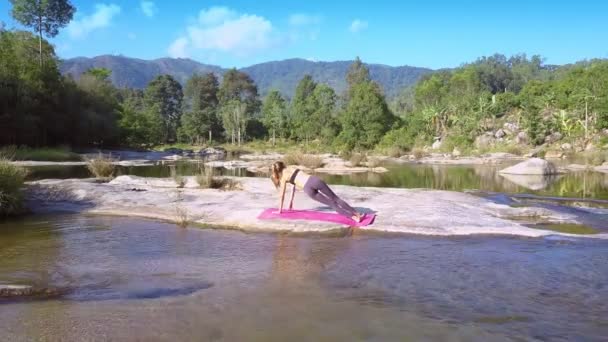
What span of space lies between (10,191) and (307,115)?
68880 millimetres

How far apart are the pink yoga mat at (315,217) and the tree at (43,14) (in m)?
45.3

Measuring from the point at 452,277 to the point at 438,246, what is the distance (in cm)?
176

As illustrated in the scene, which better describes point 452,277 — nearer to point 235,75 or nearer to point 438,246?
point 438,246

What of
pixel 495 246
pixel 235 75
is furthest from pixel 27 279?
pixel 235 75

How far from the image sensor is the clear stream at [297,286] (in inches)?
197

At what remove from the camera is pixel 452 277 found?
678cm

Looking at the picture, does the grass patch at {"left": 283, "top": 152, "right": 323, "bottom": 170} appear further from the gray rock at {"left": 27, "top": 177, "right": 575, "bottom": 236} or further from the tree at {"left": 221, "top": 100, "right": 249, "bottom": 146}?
the tree at {"left": 221, "top": 100, "right": 249, "bottom": 146}

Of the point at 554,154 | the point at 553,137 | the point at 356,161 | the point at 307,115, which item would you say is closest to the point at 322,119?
the point at 307,115

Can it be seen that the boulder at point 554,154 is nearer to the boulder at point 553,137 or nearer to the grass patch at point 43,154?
the boulder at point 553,137

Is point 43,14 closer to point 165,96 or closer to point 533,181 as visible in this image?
point 533,181

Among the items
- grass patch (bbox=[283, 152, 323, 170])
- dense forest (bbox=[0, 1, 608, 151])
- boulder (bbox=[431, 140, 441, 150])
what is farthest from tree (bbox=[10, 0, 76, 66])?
boulder (bbox=[431, 140, 441, 150])

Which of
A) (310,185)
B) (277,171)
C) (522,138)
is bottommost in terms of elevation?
(310,185)

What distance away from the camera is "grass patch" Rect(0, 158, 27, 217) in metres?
10.9

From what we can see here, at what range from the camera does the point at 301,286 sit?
6418mm
